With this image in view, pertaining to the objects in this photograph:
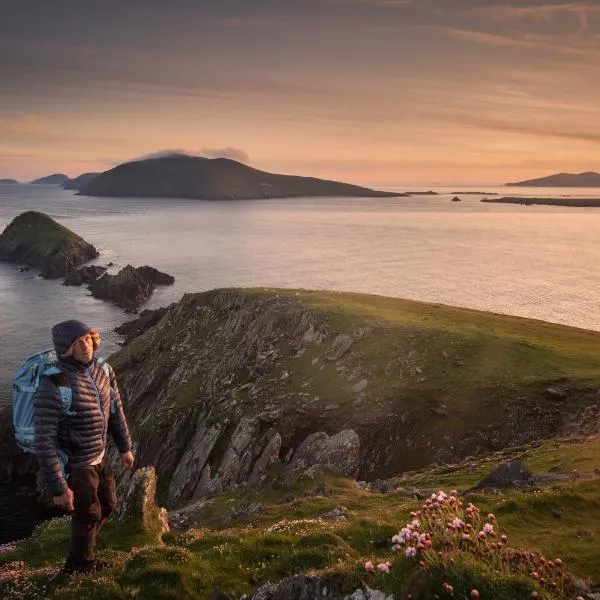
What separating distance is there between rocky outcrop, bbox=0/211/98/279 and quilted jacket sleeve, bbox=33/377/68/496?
156 metres

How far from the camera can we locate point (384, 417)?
111 feet

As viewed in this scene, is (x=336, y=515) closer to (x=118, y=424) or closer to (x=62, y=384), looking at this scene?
(x=118, y=424)

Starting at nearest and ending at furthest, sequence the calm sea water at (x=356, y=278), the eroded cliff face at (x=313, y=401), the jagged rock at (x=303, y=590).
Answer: the jagged rock at (x=303, y=590) → the eroded cliff face at (x=313, y=401) → the calm sea water at (x=356, y=278)

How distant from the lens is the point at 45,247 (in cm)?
17538

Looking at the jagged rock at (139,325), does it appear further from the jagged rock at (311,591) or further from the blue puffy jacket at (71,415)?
the jagged rock at (311,591)

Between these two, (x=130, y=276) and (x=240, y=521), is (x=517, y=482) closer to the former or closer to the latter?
(x=240, y=521)

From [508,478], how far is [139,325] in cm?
7884

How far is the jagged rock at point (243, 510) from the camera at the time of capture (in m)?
24.4

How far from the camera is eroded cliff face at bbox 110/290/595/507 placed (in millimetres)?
32281

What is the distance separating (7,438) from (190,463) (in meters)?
26.4

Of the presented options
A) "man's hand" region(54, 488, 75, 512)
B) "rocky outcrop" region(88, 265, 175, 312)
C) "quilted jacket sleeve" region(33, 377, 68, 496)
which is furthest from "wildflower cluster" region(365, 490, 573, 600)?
"rocky outcrop" region(88, 265, 175, 312)

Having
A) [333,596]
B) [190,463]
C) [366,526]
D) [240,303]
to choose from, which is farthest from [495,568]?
[240,303]

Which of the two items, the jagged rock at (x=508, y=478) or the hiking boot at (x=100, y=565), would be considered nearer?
the hiking boot at (x=100, y=565)

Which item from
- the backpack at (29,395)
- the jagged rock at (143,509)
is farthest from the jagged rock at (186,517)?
the backpack at (29,395)
